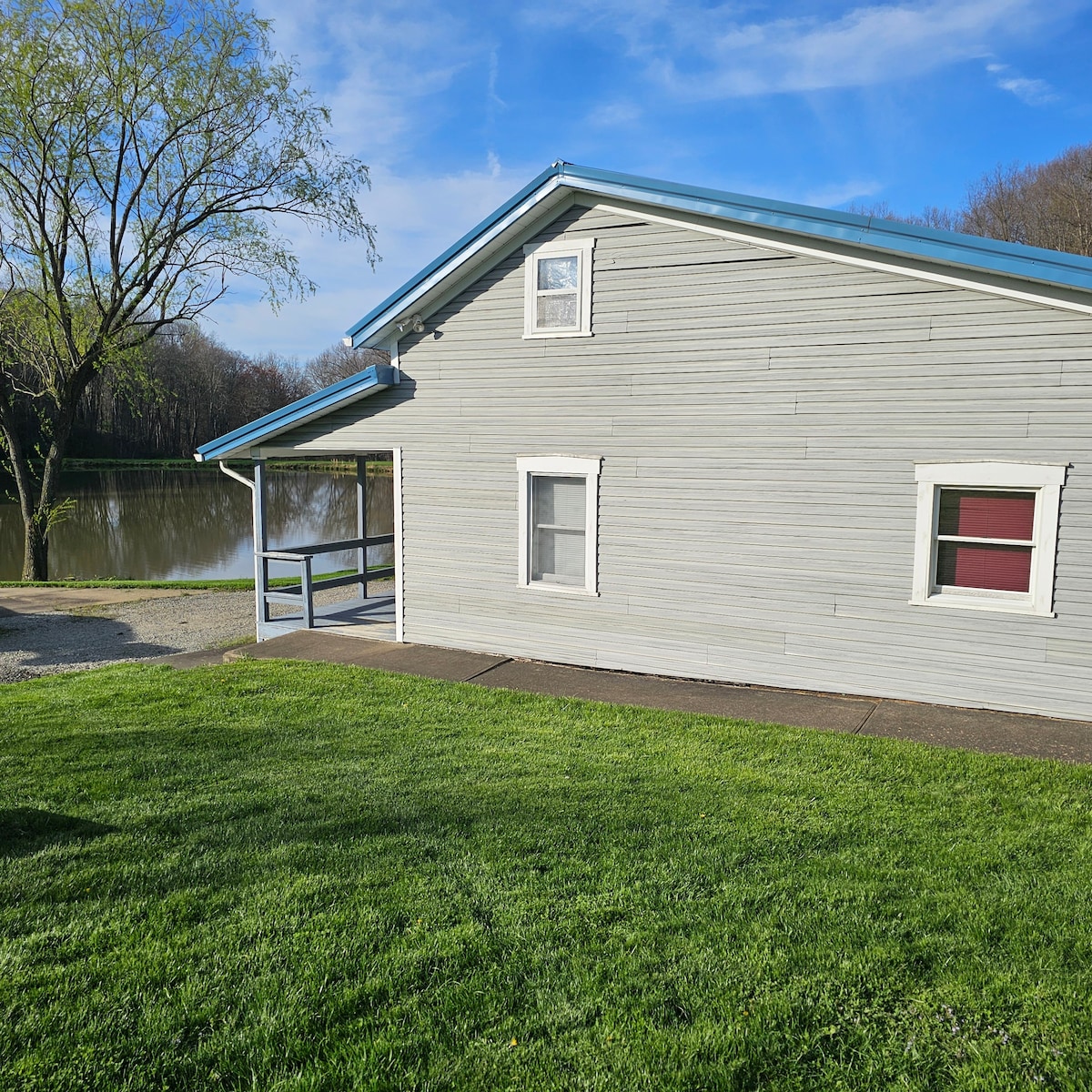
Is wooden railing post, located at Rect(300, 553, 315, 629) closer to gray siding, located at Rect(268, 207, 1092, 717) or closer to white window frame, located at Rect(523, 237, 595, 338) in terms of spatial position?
gray siding, located at Rect(268, 207, 1092, 717)

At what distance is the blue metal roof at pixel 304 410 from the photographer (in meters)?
10.6

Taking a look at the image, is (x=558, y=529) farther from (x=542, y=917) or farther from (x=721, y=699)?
(x=542, y=917)

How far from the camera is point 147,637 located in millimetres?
13828

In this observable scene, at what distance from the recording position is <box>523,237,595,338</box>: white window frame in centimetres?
941

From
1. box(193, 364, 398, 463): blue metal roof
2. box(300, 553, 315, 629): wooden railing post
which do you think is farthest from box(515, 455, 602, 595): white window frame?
box(300, 553, 315, 629): wooden railing post

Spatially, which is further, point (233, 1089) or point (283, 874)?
point (283, 874)

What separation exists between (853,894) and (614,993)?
1498 millimetres

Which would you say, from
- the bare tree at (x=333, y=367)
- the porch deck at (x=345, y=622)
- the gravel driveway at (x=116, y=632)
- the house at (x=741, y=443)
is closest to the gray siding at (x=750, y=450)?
the house at (x=741, y=443)

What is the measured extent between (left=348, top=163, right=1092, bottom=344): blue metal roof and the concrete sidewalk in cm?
379

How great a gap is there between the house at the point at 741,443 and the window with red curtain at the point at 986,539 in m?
0.02

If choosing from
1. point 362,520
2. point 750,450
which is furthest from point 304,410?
point 750,450

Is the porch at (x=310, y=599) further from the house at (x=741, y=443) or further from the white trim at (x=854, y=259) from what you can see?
the white trim at (x=854, y=259)

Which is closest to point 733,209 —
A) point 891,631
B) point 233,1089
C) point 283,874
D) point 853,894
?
point 891,631

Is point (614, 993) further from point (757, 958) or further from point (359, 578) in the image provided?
point (359, 578)
